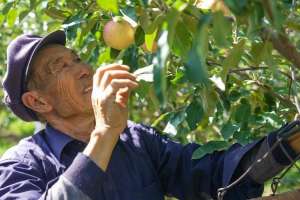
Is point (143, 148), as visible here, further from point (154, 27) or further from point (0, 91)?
point (0, 91)

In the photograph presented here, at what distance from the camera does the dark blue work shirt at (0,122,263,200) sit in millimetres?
2053

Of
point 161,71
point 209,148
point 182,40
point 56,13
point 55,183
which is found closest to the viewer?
point 161,71

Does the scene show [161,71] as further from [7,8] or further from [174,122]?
[7,8]

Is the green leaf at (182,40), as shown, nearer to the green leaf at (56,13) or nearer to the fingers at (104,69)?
the fingers at (104,69)

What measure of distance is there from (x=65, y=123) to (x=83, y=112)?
0.27ft

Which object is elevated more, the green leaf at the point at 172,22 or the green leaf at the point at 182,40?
the green leaf at the point at 172,22

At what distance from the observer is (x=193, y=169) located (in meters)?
2.22

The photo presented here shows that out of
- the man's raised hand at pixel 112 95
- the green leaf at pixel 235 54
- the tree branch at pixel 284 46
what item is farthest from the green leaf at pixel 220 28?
the man's raised hand at pixel 112 95

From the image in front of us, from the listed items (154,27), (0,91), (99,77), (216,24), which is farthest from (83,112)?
(0,91)

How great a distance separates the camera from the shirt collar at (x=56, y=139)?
7.16 ft

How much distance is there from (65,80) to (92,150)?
45 centimetres

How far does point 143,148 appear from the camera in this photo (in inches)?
90.9

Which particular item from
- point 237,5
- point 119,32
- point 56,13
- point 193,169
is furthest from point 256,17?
point 56,13

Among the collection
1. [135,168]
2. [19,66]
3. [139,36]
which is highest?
[139,36]
